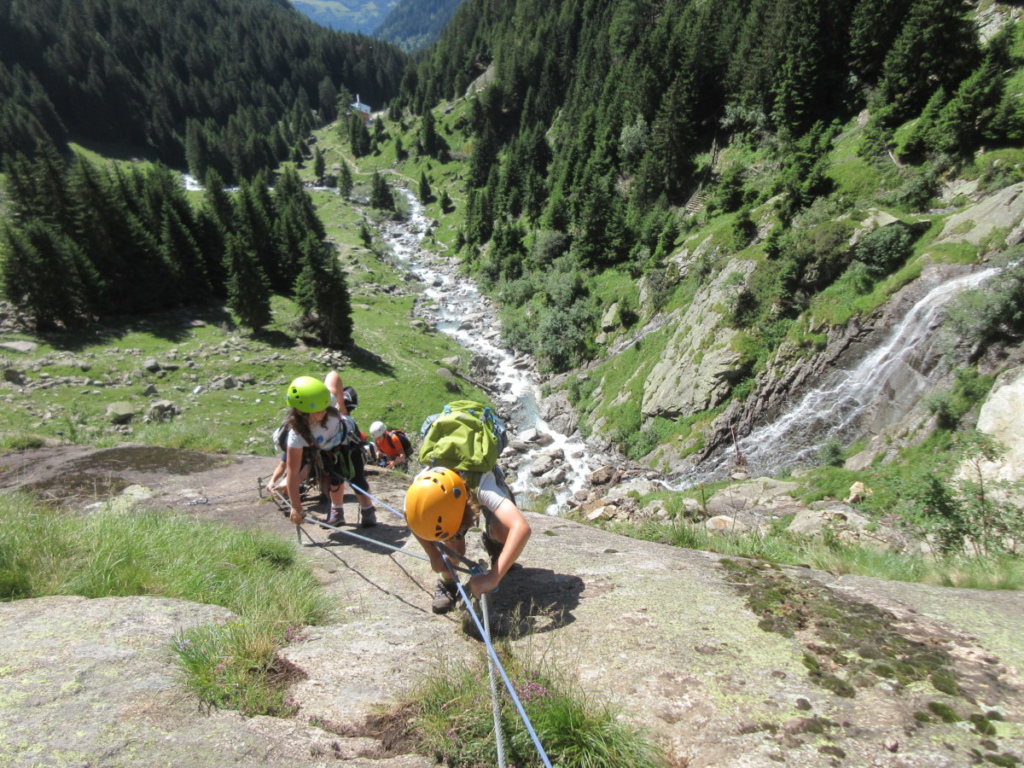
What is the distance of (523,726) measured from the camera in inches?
109

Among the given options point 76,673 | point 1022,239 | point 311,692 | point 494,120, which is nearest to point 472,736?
point 311,692

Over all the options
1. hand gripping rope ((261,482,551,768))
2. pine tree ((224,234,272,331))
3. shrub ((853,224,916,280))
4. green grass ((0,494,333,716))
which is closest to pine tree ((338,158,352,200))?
pine tree ((224,234,272,331))

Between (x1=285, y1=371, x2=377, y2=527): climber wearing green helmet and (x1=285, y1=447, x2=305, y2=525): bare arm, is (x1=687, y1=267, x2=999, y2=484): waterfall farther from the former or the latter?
(x1=285, y1=447, x2=305, y2=525): bare arm

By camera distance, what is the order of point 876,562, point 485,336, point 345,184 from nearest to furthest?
point 876,562 < point 485,336 < point 345,184

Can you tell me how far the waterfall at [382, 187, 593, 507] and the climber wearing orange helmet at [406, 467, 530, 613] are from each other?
1762cm

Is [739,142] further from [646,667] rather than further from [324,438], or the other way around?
[646,667]

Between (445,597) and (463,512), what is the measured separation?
129 centimetres

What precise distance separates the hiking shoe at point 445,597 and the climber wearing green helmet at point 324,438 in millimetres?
2366

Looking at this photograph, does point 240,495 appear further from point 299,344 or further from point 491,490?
point 299,344

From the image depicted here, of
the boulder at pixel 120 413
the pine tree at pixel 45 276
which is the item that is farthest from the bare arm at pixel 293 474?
the pine tree at pixel 45 276

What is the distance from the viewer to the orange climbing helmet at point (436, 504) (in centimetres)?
345

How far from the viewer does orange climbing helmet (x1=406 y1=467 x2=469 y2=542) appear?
3451 mm

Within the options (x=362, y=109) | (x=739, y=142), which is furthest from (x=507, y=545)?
(x=362, y=109)

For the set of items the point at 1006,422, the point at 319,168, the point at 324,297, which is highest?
the point at 319,168
